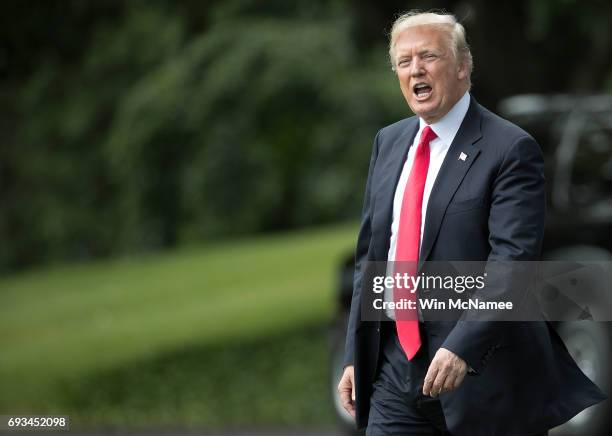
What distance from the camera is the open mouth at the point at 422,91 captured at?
4.14 meters

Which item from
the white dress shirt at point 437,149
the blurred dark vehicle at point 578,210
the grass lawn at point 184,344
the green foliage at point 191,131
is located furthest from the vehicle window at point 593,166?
the green foliage at point 191,131

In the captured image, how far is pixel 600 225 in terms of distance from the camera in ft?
26.0

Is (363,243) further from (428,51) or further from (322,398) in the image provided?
(322,398)

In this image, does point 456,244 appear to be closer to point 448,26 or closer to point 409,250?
point 409,250

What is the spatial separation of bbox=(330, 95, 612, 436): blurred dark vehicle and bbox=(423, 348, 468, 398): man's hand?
3.90 meters

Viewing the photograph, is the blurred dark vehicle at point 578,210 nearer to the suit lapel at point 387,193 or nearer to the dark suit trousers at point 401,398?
the dark suit trousers at point 401,398

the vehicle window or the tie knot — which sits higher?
the vehicle window

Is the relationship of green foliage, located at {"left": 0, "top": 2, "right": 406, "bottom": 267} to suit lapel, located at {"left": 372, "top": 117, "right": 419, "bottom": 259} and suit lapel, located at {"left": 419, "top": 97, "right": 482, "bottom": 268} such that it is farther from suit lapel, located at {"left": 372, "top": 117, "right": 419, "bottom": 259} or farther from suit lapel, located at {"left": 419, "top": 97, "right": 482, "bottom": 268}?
suit lapel, located at {"left": 419, "top": 97, "right": 482, "bottom": 268}

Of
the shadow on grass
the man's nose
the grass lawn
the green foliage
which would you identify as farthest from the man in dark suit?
the green foliage

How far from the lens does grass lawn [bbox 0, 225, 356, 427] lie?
12172mm

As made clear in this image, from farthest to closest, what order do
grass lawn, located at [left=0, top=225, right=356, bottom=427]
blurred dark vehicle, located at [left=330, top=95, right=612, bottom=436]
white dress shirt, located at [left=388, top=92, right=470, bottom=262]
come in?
grass lawn, located at [left=0, top=225, right=356, bottom=427] < blurred dark vehicle, located at [left=330, top=95, right=612, bottom=436] < white dress shirt, located at [left=388, top=92, right=470, bottom=262]

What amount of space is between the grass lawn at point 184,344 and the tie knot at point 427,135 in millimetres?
7434

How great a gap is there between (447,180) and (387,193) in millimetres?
240

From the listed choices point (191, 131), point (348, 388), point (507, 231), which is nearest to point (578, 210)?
point (348, 388)
